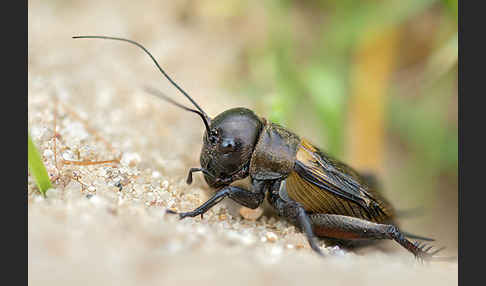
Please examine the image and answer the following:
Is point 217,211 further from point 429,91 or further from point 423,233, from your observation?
point 429,91

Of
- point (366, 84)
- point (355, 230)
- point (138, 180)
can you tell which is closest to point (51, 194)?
point (138, 180)

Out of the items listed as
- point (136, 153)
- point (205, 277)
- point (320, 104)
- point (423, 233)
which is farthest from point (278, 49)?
point (205, 277)

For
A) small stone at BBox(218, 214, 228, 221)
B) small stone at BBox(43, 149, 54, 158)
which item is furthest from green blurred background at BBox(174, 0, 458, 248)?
small stone at BBox(43, 149, 54, 158)

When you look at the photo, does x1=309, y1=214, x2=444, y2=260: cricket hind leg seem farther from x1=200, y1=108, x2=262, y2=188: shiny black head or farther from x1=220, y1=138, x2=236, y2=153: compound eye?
x1=220, y1=138, x2=236, y2=153: compound eye

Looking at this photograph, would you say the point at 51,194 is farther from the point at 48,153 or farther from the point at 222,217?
the point at 222,217

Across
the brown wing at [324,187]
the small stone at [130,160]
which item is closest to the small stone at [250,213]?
the brown wing at [324,187]
